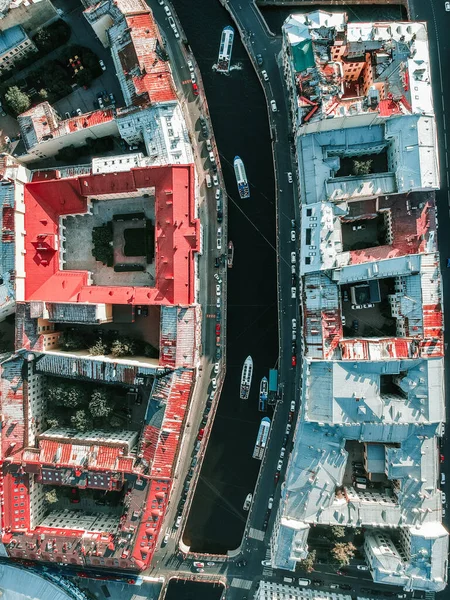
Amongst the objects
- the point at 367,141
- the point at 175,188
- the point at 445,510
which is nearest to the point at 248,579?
the point at 445,510

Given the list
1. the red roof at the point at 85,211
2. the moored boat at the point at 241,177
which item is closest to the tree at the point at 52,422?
the red roof at the point at 85,211

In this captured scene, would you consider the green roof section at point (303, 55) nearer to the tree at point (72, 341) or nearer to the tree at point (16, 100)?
the tree at point (16, 100)

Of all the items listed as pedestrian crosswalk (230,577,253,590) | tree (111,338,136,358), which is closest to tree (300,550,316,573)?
pedestrian crosswalk (230,577,253,590)

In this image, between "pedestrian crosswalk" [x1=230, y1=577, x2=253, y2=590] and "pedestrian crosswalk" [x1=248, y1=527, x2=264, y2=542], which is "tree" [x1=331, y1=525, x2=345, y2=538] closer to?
"pedestrian crosswalk" [x1=248, y1=527, x2=264, y2=542]

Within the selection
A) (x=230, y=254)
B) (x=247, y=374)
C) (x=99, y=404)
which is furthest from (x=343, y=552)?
(x=230, y=254)

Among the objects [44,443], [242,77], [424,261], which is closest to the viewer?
[424,261]

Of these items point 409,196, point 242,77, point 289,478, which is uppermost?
point 242,77

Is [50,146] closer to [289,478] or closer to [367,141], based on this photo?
[367,141]
